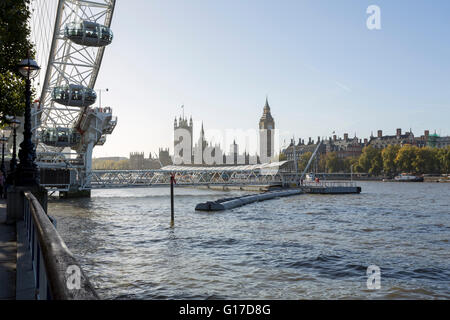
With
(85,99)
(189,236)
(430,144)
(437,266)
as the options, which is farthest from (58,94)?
(430,144)

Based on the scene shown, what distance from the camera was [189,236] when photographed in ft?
76.1

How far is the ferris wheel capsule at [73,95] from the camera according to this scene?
155 feet

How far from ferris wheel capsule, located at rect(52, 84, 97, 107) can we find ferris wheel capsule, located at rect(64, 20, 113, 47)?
18.2 feet

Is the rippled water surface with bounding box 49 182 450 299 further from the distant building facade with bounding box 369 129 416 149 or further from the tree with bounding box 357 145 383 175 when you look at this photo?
the distant building facade with bounding box 369 129 416 149

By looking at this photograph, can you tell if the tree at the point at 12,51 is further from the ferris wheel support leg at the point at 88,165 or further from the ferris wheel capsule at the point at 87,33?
the ferris wheel support leg at the point at 88,165

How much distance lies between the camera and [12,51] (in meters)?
19.5

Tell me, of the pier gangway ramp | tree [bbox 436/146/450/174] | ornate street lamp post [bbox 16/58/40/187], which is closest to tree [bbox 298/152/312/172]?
tree [bbox 436/146/450/174]

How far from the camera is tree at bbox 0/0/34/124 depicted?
Result: 54.8 feet

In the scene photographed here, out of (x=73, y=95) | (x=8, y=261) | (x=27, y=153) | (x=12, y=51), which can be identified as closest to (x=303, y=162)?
(x=73, y=95)

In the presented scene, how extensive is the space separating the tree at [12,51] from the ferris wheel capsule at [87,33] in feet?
74.6

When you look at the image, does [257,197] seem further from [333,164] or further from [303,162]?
[303,162]

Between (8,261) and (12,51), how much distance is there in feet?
51.3
